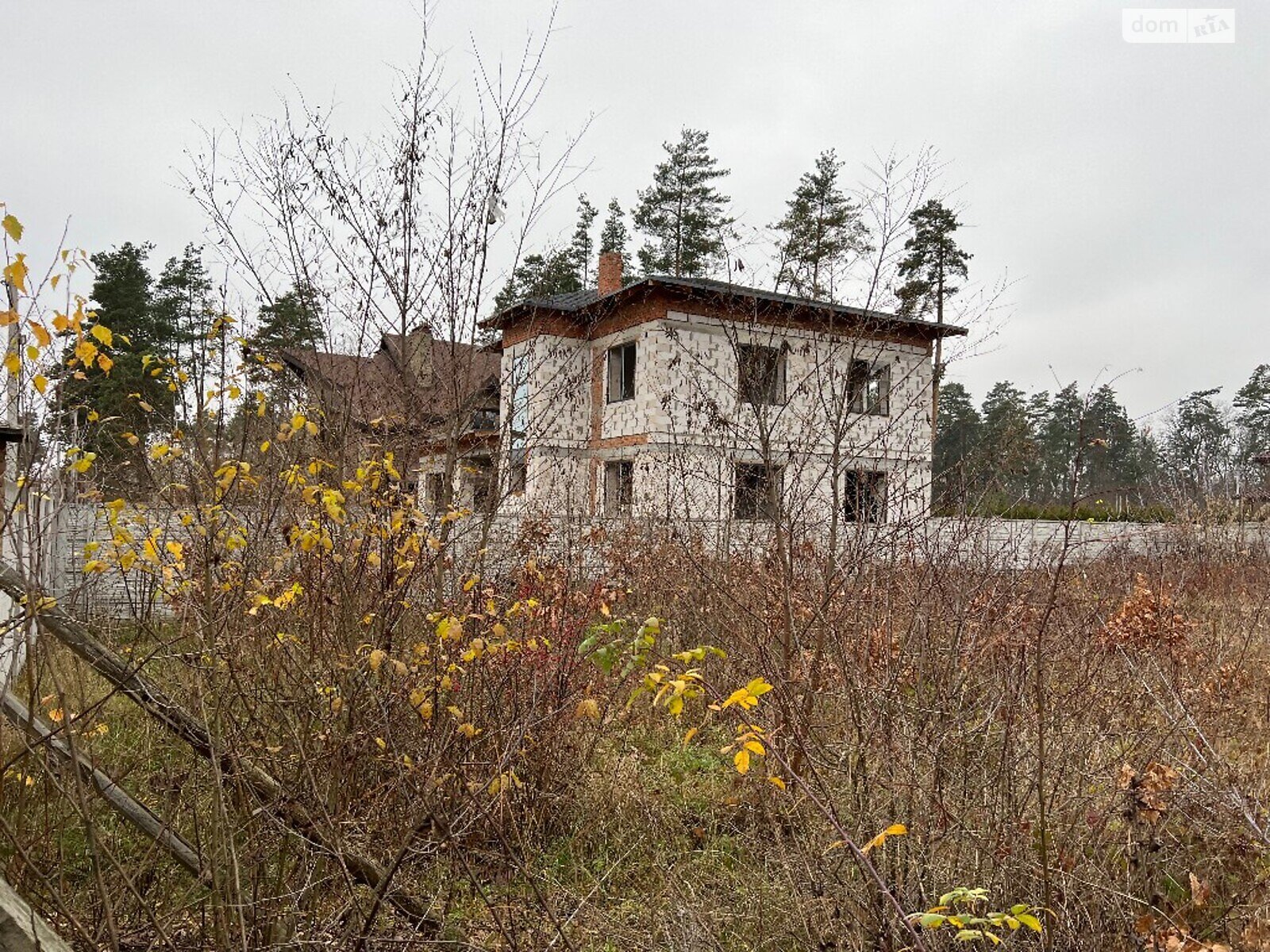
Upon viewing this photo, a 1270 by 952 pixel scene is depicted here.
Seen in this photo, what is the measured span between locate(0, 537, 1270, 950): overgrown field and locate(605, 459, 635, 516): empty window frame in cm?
453

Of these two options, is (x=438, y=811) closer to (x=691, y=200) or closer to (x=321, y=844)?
(x=321, y=844)

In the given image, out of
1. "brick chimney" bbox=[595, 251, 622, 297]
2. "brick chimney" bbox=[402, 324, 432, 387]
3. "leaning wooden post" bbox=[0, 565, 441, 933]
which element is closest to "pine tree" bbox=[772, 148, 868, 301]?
"brick chimney" bbox=[402, 324, 432, 387]

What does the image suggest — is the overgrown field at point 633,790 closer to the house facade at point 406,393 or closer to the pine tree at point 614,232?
the house facade at point 406,393

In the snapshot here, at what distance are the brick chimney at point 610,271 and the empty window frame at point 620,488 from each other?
4314 mm

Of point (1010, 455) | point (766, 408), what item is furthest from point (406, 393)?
point (1010, 455)

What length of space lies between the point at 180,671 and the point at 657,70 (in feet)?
15.1

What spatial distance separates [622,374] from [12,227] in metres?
17.4

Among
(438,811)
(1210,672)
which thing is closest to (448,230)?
(438,811)

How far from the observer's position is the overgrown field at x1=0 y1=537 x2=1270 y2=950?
2.59m

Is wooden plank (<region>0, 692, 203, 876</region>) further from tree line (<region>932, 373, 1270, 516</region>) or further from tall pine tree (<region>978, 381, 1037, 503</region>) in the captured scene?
tall pine tree (<region>978, 381, 1037, 503</region>)

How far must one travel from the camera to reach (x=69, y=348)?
2727 millimetres

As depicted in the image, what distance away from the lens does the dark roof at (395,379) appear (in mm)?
4379

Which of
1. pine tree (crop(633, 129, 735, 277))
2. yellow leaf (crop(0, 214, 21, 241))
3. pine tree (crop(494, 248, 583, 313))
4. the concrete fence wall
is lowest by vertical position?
the concrete fence wall

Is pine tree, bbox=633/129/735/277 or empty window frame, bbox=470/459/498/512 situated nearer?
empty window frame, bbox=470/459/498/512
